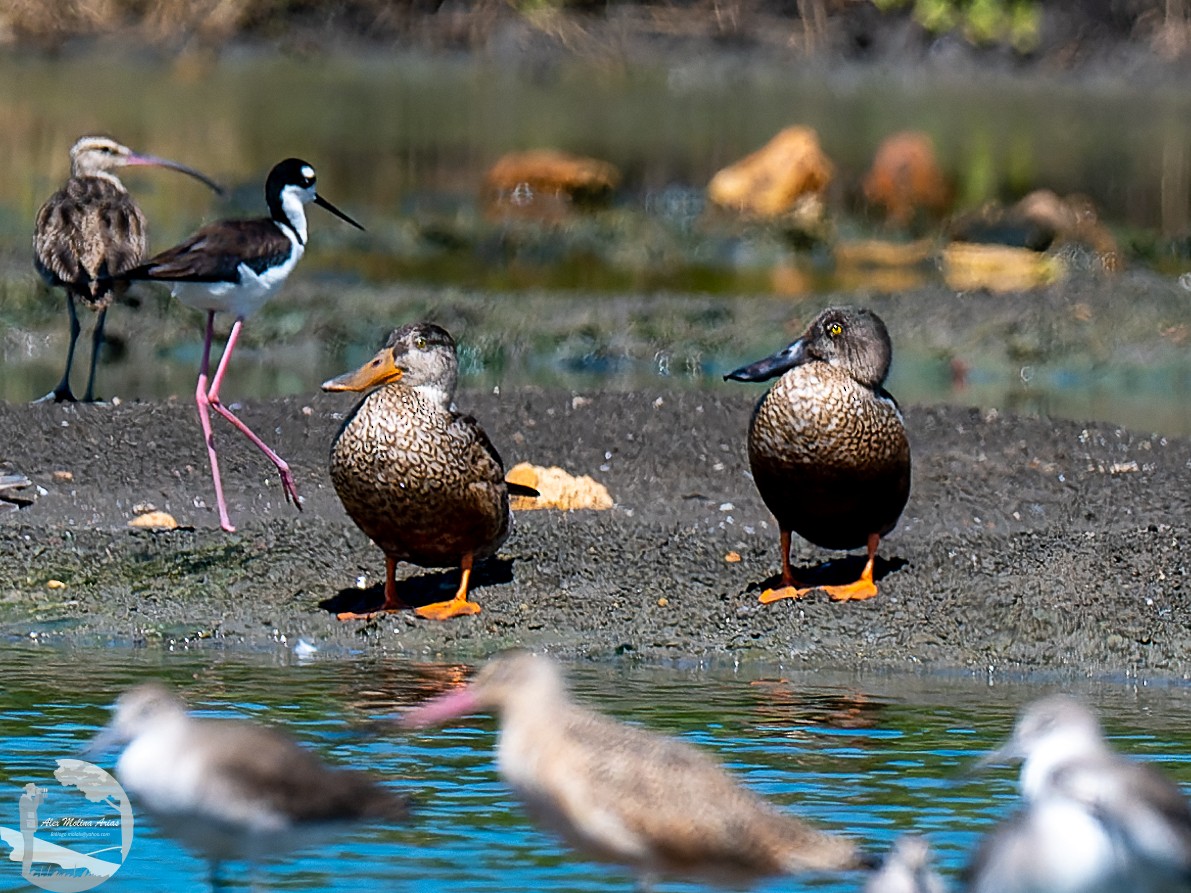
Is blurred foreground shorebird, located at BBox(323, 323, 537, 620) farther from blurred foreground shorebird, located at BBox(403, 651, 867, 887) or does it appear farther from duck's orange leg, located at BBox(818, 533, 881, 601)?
blurred foreground shorebird, located at BBox(403, 651, 867, 887)

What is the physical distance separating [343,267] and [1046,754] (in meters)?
18.1

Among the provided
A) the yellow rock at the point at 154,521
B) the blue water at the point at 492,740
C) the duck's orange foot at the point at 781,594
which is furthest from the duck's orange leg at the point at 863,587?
the yellow rock at the point at 154,521

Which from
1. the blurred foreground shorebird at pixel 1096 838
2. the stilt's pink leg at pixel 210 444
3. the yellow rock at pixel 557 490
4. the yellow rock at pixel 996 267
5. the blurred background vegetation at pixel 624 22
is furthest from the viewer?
the blurred background vegetation at pixel 624 22

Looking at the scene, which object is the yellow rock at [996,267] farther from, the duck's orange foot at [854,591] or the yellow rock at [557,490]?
the duck's orange foot at [854,591]

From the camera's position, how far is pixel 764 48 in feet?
164

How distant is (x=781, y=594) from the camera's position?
1034 cm

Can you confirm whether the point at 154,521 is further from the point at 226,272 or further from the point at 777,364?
the point at 777,364

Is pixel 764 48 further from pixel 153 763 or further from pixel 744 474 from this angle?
A: pixel 153 763

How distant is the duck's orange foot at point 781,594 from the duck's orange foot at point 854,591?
0.11 meters

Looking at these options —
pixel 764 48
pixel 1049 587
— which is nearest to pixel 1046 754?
pixel 1049 587

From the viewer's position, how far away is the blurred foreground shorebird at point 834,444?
1007 centimetres

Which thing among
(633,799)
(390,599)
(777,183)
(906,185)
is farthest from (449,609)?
(906,185)

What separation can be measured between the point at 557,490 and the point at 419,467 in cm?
232

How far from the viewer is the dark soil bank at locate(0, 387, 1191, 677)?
32.9 ft
